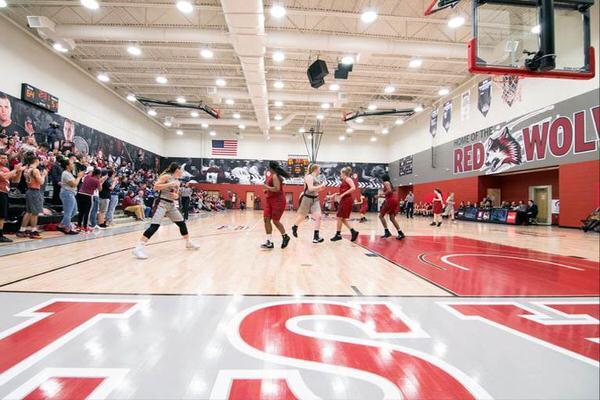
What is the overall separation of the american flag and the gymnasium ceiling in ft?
28.8

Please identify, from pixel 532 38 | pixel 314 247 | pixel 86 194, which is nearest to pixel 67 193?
pixel 86 194

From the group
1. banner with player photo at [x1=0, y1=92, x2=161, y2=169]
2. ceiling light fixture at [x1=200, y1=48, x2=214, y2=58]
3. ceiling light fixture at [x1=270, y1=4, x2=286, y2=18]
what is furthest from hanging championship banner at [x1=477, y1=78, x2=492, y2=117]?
banner with player photo at [x1=0, y1=92, x2=161, y2=169]

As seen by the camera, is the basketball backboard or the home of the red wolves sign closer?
the basketball backboard

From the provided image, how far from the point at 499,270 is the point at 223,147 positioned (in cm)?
2563

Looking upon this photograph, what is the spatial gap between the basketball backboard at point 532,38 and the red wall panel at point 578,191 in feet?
22.4

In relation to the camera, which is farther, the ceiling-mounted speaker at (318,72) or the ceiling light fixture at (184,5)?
the ceiling-mounted speaker at (318,72)

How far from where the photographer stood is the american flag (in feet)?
88.8

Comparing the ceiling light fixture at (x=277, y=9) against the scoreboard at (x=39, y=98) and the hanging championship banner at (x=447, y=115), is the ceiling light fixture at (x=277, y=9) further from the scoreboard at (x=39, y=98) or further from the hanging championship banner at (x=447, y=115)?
the hanging championship banner at (x=447, y=115)

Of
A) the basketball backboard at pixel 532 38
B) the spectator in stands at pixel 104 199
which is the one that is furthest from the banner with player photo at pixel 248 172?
the basketball backboard at pixel 532 38

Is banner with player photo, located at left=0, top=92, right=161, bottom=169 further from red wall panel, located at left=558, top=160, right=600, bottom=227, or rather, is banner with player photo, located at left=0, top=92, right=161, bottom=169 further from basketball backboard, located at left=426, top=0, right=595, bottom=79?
red wall panel, located at left=558, top=160, right=600, bottom=227

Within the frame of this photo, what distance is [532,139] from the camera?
12.4 metres

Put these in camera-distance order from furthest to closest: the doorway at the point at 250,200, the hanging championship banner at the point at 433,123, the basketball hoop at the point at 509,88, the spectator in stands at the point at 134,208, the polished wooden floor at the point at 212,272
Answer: the doorway at the point at 250,200, the hanging championship banner at the point at 433,123, the basketball hoop at the point at 509,88, the spectator in stands at the point at 134,208, the polished wooden floor at the point at 212,272

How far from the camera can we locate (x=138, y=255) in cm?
417

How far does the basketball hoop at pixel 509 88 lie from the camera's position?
43.0 feet
